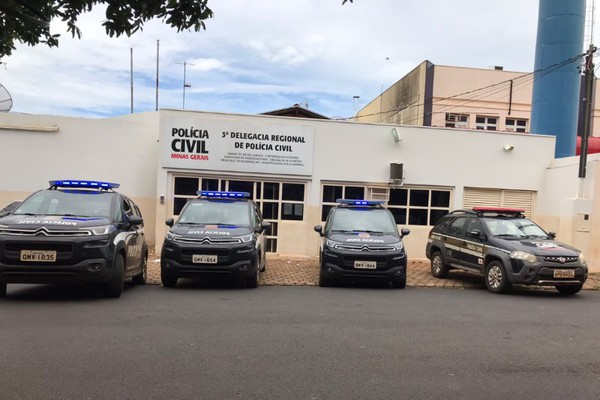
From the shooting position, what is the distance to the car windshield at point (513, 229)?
10.9 metres

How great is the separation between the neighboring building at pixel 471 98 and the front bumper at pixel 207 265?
1995cm

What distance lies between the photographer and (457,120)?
2738 centimetres

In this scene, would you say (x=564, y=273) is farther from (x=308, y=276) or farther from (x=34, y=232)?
(x=34, y=232)

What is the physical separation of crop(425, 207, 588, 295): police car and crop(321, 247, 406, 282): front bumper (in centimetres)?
203

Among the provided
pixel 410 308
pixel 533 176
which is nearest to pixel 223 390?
pixel 410 308

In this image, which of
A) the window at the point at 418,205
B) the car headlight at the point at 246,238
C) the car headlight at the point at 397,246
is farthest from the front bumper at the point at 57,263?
the window at the point at 418,205

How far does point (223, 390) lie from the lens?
421cm

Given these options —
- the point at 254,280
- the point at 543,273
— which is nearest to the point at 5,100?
the point at 254,280

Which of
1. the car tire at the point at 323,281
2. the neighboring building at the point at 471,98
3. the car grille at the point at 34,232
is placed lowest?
the car tire at the point at 323,281

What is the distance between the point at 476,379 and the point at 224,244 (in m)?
5.60

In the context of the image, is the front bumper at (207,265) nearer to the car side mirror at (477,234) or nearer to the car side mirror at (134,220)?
the car side mirror at (134,220)

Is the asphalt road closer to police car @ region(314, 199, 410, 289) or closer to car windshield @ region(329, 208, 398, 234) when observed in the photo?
police car @ region(314, 199, 410, 289)

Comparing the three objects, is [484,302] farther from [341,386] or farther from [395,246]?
[341,386]

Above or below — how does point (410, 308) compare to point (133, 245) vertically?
below
